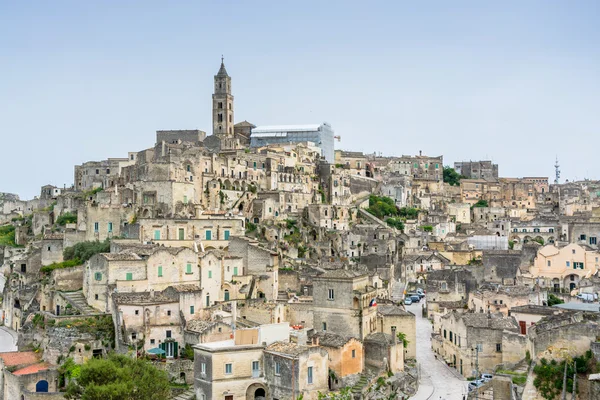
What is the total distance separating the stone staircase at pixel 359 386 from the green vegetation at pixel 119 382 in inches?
351

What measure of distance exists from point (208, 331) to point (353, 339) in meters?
7.62

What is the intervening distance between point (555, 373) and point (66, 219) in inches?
1719

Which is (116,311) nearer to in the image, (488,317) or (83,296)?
(83,296)

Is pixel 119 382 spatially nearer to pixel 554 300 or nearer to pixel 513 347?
pixel 513 347

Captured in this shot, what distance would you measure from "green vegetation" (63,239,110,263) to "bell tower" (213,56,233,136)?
4028 cm

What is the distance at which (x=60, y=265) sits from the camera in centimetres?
4809

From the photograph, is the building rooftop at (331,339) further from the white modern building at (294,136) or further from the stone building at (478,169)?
the stone building at (478,169)

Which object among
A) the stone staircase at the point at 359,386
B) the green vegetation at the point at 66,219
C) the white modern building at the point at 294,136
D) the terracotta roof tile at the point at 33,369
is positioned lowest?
the stone staircase at the point at 359,386

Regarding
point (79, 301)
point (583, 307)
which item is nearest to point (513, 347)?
point (583, 307)

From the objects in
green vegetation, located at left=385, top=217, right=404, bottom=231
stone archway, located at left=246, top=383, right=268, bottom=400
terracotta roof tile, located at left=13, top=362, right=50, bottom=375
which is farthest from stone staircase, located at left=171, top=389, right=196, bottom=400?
green vegetation, located at left=385, top=217, right=404, bottom=231

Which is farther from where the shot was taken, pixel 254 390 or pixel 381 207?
pixel 381 207

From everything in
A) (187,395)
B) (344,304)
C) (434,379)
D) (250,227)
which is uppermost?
(250,227)

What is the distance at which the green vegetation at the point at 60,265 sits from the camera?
4722 centimetres

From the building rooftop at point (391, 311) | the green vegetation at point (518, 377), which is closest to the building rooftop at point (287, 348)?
the building rooftop at point (391, 311)
